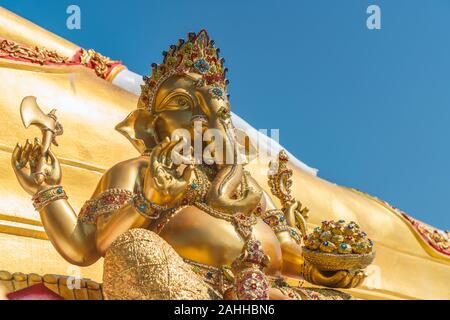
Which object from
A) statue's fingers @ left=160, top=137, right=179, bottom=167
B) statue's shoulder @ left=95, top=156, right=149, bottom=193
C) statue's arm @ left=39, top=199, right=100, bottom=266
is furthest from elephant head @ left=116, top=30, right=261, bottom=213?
statue's arm @ left=39, top=199, right=100, bottom=266

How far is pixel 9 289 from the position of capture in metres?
2.41

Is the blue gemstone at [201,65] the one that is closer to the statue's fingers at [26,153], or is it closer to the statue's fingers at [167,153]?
the statue's fingers at [167,153]

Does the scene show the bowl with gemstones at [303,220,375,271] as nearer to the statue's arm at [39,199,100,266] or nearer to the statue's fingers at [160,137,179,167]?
the statue's fingers at [160,137,179,167]

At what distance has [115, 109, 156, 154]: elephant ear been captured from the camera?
288 cm

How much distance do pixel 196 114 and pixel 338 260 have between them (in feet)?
2.64

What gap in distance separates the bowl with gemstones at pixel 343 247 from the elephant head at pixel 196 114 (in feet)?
0.99

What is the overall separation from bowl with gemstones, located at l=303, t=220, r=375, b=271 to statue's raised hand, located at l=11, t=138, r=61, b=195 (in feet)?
3.35

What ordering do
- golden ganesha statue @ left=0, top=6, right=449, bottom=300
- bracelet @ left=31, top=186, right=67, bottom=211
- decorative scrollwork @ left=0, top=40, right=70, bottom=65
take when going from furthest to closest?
decorative scrollwork @ left=0, top=40, right=70, bottom=65 → bracelet @ left=31, top=186, right=67, bottom=211 → golden ganesha statue @ left=0, top=6, right=449, bottom=300

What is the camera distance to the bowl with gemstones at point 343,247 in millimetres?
2566

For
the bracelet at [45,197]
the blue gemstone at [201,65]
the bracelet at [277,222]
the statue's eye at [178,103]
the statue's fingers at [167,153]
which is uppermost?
the blue gemstone at [201,65]

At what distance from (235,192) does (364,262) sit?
57 centimetres

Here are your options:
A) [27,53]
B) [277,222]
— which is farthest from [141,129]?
[27,53]

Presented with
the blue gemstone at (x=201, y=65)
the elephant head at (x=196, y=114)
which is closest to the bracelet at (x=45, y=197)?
the elephant head at (x=196, y=114)
